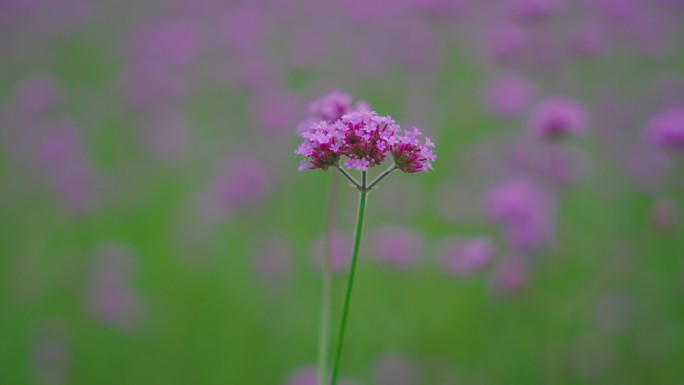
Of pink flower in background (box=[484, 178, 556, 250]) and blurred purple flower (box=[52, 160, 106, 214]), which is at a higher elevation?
blurred purple flower (box=[52, 160, 106, 214])

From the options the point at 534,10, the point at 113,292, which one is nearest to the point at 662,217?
the point at 534,10

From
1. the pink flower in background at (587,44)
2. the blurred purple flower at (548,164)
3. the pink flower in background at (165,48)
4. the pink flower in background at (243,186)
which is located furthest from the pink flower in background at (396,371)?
the pink flower in background at (165,48)

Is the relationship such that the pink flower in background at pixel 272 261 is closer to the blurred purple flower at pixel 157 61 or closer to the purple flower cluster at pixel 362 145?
the blurred purple flower at pixel 157 61

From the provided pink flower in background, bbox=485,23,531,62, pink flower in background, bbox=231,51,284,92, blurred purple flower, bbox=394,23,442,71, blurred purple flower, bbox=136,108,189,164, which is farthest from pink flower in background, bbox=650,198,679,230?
blurred purple flower, bbox=136,108,189,164

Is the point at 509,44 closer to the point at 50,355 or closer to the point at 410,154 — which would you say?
the point at 410,154

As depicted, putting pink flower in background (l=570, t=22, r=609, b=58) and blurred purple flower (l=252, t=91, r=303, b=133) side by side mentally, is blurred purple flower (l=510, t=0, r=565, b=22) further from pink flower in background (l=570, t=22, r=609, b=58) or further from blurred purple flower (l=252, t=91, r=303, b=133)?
blurred purple flower (l=252, t=91, r=303, b=133)

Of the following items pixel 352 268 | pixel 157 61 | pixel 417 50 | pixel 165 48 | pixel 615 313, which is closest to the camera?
pixel 352 268

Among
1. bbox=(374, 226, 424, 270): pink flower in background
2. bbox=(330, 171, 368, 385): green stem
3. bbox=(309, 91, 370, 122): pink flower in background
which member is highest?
bbox=(374, 226, 424, 270): pink flower in background
